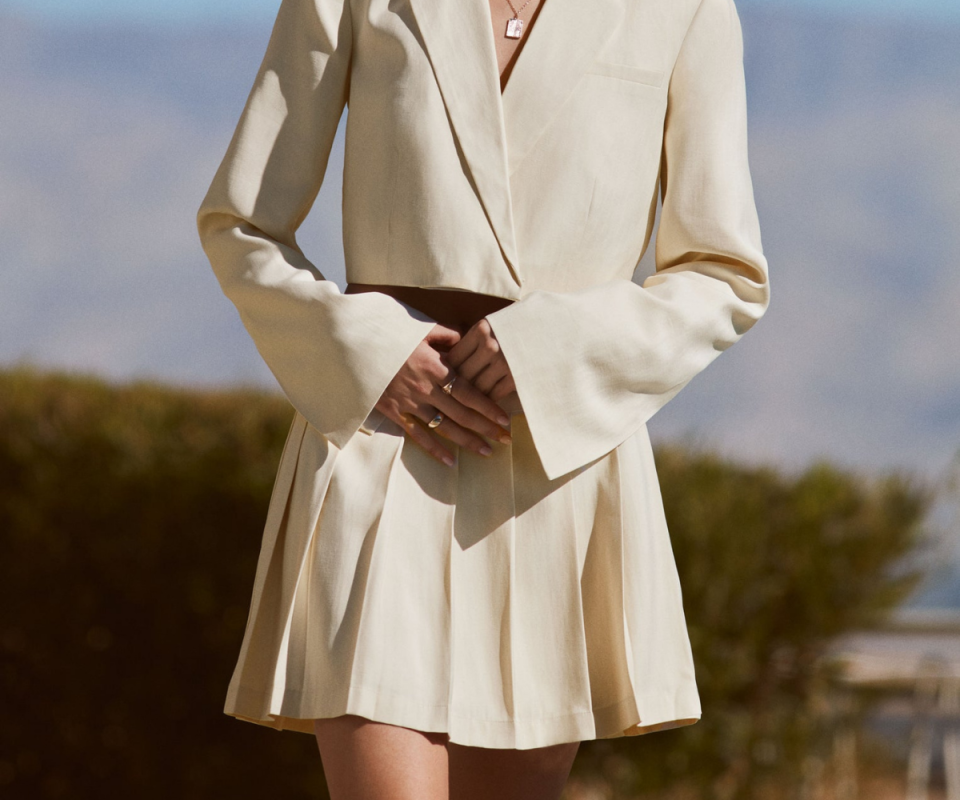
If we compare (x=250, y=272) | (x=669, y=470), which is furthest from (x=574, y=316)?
(x=669, y=470)

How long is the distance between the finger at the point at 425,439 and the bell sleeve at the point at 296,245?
0.08 m

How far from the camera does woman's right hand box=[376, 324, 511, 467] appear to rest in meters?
1.73

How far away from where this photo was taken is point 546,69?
6.01 feet

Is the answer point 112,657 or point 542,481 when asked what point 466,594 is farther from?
point 112,657

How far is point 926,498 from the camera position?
4582 mm

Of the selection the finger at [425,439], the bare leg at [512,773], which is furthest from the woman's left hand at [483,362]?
the bare leg at [512,773]

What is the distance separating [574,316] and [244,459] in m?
2.64

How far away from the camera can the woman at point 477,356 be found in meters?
1.71

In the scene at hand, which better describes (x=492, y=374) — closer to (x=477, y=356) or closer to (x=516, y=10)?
(x=477, y=356)

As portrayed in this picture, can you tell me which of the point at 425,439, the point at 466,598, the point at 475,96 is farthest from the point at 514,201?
the point at 466,598

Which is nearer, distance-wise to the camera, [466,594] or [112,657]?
[466,594]

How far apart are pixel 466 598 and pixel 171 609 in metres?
2.66

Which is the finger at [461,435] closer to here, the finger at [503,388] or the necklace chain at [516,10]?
the finger at [503,388]

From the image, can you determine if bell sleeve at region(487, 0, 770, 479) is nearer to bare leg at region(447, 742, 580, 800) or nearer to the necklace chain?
the necklace chain
